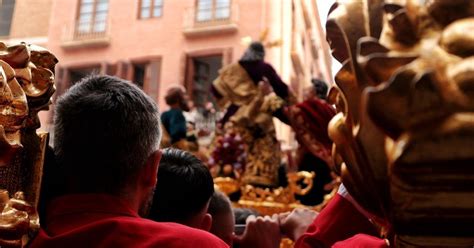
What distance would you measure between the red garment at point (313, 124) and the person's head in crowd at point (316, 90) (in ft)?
0.93

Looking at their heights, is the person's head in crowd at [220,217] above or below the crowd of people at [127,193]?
below

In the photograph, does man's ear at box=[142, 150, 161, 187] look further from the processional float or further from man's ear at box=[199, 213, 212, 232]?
the processional float

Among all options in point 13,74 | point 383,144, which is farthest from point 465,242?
point 13,74

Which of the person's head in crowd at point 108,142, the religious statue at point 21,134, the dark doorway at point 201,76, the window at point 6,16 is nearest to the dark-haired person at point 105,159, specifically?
the person's head in crowd at point 108,142

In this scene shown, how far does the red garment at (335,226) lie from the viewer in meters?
0.75

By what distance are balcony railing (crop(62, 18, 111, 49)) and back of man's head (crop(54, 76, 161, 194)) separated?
9.07 m

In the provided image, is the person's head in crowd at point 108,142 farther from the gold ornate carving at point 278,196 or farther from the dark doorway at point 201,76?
the dark doorway at point 201,76

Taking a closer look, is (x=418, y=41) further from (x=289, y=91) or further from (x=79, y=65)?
(x=79, y=65)

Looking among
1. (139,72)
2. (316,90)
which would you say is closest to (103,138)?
(316,90)

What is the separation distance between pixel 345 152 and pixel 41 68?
0.49 metres

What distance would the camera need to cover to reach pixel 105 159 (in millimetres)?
849

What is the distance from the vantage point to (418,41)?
12.4 inches

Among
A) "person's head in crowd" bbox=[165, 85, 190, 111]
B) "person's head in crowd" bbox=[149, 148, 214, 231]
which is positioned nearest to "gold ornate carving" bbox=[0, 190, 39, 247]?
"person's head in crowd" bbox=[149, 148, 214, 231]

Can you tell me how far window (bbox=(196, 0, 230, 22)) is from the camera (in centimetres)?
984
